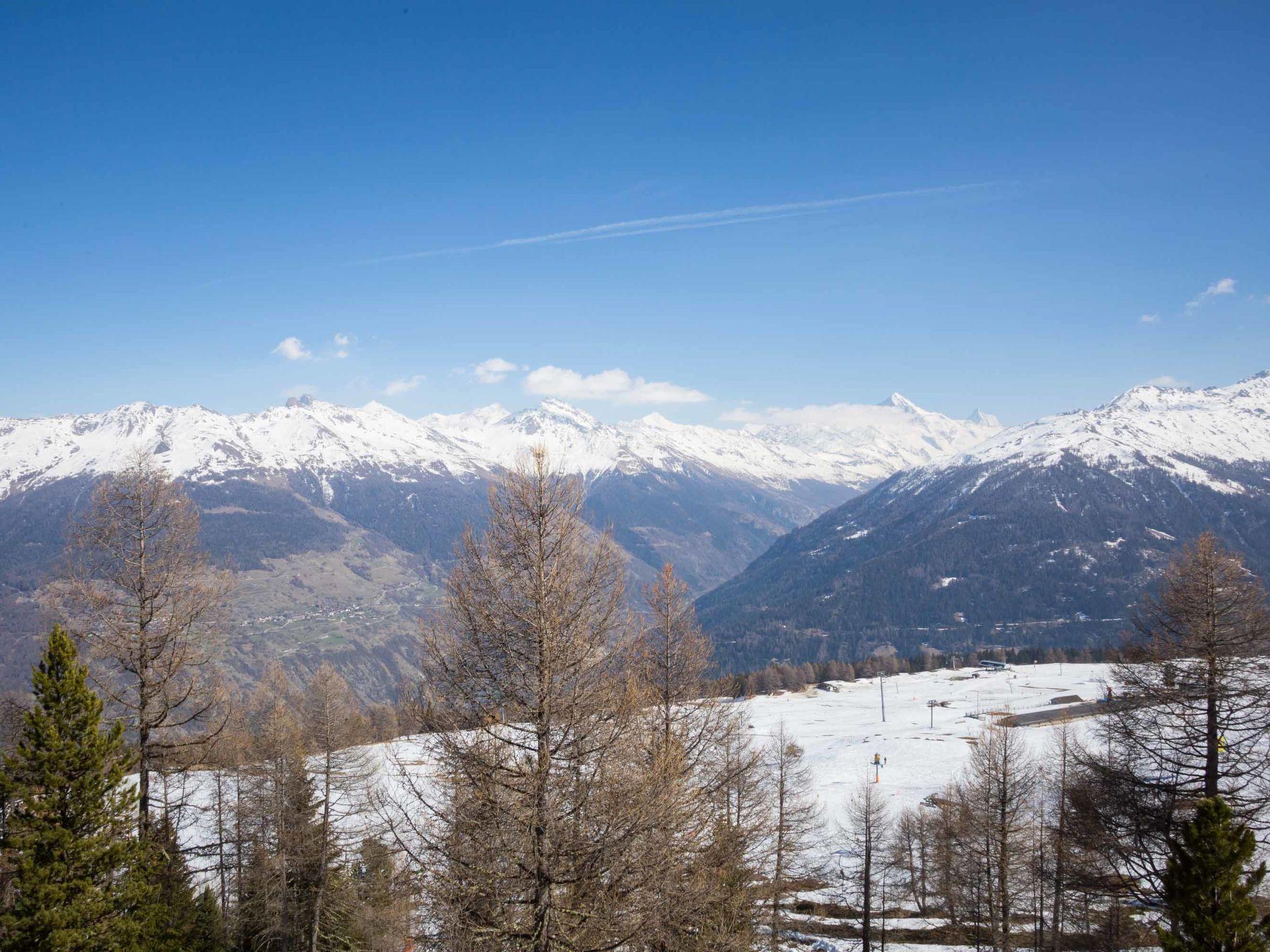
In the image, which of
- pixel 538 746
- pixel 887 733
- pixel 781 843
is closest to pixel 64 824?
pixel 538 746

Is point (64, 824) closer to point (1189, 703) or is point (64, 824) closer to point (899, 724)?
point (1189, 703)

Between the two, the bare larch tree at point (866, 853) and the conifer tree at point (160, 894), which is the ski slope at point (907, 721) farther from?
the conifer tree at point (160, 894)

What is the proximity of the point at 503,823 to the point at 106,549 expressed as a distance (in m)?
12.4

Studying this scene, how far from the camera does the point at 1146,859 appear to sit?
18516 millimetres

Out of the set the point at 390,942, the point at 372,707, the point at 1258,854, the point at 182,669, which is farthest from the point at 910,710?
the point at 182,669

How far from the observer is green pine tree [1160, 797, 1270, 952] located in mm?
13273

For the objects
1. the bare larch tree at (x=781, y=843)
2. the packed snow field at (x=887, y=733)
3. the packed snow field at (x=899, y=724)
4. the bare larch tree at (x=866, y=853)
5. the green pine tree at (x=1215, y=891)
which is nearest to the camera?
the green pine tree at (x=1215, y=891)

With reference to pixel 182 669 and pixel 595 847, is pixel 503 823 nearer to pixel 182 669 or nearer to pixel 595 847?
pixel 595 847

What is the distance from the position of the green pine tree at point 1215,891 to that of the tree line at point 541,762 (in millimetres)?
48

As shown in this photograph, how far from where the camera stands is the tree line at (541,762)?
36.1ft

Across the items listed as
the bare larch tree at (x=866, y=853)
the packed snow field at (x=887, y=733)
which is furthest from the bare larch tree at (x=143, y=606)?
the bare larch tree at (x=866, y=853)

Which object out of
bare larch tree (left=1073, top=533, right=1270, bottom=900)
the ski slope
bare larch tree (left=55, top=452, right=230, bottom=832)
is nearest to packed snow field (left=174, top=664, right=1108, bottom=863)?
the ski slope

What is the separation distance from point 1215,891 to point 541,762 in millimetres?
13696

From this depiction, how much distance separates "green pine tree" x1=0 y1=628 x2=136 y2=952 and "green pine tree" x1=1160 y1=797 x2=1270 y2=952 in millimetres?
21955
